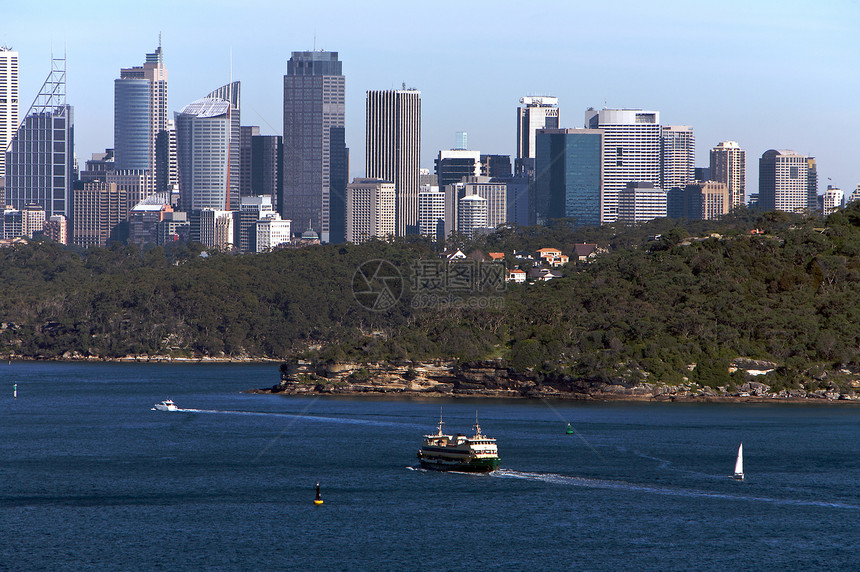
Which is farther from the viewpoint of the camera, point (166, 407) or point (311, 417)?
point (166, 407)

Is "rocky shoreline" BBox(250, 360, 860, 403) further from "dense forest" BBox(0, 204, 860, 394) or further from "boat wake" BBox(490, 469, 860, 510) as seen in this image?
"boat wake" BBox(490, 469, 860, 510)

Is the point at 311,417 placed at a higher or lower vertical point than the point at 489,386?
lower

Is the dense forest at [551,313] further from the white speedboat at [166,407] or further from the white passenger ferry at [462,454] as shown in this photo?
the white passenger ferry at [462,454]

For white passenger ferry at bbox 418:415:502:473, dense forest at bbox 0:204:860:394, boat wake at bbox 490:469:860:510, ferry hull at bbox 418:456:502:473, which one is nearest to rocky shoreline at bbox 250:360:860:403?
dense forest at bbox 0:204:860:394

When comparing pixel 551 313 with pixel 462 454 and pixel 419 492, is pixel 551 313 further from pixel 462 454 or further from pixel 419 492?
pixel 419 492

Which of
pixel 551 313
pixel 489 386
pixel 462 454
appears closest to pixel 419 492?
pixel 462 454
